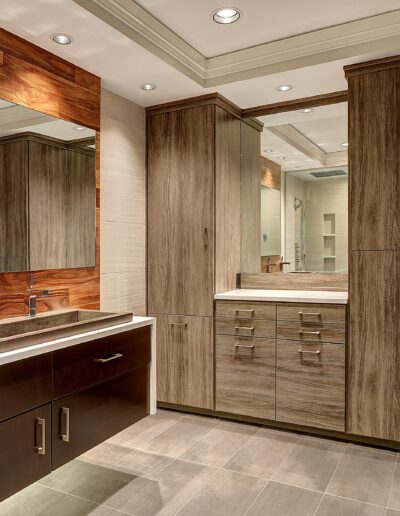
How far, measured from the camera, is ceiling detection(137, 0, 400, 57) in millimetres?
2338

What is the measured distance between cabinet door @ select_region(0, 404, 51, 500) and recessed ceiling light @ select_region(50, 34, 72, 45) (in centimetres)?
180

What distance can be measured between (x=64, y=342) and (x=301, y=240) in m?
1.97

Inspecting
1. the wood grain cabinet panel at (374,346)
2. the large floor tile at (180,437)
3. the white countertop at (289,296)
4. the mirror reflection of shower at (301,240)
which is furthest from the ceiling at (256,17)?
the large floor tile at (180,437)

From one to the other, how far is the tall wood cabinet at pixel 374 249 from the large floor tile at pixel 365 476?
129mm

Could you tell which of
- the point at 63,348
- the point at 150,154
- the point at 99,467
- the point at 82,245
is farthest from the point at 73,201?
the point at 99,467

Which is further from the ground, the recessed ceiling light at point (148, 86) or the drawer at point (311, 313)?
the recessed ceiling light at point (148, 86)

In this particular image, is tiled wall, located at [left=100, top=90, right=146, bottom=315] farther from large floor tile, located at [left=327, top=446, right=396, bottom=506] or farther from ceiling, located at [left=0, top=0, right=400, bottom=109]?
large floor tile, located at [left=327, top=446, right=396, bottom=506]

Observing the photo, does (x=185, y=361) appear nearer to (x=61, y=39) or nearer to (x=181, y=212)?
(x=181, y=212)

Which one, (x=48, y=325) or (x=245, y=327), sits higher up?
(x=48, y=325)

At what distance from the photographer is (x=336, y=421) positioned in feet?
9.24

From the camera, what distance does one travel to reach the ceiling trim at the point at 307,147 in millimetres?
3158

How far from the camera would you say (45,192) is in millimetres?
2582

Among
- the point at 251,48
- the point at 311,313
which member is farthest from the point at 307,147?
the point at 311,313

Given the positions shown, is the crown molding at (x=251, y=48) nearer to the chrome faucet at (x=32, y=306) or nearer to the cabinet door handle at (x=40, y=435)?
the chrome faucet at (x=32, y=306)
